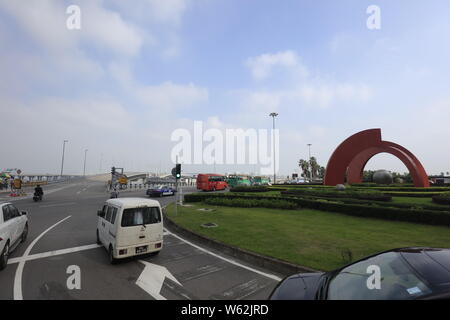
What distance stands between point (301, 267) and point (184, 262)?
3.44 meters

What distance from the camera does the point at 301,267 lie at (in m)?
5.60

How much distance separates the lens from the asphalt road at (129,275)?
485 cm

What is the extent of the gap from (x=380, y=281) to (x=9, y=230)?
948 cm

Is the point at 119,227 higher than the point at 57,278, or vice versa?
the point at 119,227

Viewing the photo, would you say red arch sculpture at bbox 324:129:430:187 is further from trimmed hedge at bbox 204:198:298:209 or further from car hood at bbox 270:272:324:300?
car hood at bbox 270:272:324:300

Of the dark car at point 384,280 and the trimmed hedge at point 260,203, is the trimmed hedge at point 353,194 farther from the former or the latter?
the dark car at point 384,280

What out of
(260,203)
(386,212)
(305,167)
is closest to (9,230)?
Result: (260,203)

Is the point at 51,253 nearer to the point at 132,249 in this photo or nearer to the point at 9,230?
the point at 9,230

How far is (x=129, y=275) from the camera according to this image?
19.1ft

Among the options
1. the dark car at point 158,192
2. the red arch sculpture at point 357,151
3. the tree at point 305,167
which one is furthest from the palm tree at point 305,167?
the dark car at point 158,192
